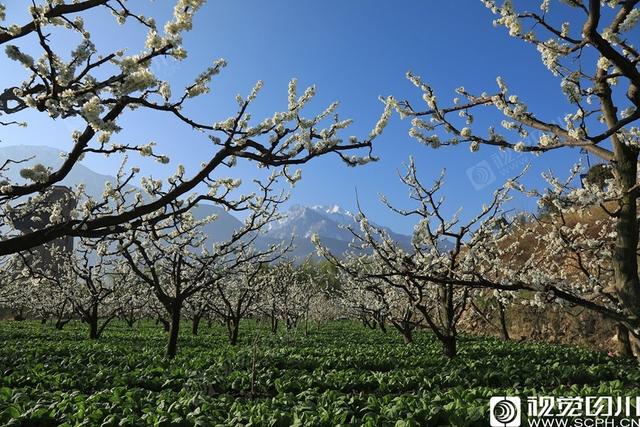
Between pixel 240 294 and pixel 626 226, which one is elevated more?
pixel 626 226

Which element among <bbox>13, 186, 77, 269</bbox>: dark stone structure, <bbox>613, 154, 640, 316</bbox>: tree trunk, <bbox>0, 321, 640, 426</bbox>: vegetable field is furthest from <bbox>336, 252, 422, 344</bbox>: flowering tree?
<bbox>13, 186, 77, 269</bbox>: dark stone structure

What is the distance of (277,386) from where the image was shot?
9.30m

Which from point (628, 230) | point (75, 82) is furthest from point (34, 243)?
point (628, 230)

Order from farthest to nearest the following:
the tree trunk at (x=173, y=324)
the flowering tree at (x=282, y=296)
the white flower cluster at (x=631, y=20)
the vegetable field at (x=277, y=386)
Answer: the flowering tree at (x=282, y=296)
the tree trunk at (x=173, y=324)
the vegetable field at (x=277, y=386)
the white flower cluster at (x=631, y=20)

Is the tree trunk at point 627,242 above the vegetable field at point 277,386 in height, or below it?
above

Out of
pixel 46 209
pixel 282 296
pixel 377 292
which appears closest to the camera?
pixel 46 209

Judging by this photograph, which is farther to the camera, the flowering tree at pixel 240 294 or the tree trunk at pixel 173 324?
the flowering tree at pixel 240 294

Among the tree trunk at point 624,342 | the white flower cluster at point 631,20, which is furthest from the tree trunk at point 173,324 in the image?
the tree trunk at point 624,342

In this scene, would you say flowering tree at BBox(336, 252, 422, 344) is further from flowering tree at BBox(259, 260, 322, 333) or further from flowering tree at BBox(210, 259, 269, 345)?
flowering tree at BBox(259, 260, 322, 333)

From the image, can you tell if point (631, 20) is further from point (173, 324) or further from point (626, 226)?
point (173, 324)

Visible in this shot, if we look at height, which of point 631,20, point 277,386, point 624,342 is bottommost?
point 277,386

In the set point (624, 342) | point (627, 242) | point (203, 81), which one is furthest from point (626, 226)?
point (624, 342)

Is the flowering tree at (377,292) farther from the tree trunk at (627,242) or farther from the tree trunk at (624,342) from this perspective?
the tree trunk at (624,342)

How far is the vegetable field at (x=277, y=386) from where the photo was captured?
6328 mm
